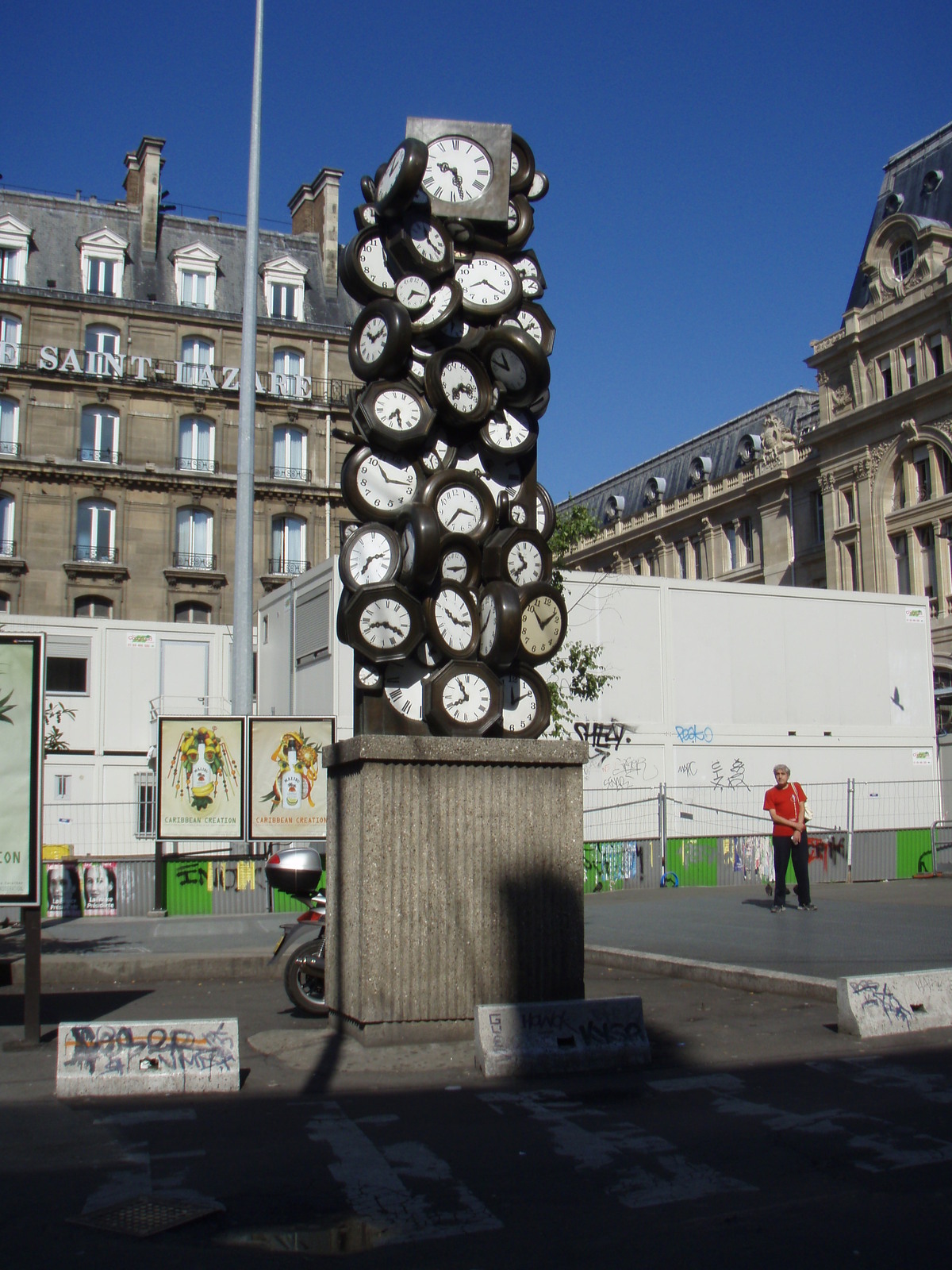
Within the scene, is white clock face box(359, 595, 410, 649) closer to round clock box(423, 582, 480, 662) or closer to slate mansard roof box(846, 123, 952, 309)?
round clock box(423, 582, 480, 662)

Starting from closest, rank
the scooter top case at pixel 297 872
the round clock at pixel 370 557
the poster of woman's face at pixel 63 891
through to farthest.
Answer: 1. the round clock at pixel 370 557
2. the scooter top case at pixel 297 872
3. the poster of woman's face at pixel 63 891

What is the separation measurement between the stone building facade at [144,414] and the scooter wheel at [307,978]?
32.6 m

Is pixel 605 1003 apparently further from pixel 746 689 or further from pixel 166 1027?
pixel 746 689

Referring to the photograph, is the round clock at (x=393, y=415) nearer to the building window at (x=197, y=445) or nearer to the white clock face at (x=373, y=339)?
the white clock face at (x=373, y=339)

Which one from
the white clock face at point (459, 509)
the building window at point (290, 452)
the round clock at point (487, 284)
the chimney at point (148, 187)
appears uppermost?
the chimney at point (148, 187)

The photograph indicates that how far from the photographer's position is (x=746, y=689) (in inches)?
1057

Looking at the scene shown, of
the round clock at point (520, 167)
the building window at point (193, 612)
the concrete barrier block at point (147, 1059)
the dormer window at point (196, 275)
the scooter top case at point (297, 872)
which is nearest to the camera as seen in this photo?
the concrete barrier block at point (147, 1059)

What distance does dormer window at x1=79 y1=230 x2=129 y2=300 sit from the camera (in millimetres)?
42875

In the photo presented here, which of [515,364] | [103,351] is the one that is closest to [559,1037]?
[515,364]

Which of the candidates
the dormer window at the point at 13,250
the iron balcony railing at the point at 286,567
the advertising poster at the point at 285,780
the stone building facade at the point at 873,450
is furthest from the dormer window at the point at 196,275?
the advertising poster at the point at 285,780

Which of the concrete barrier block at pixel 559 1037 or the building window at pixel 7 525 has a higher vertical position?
the building window at pixel 7 525

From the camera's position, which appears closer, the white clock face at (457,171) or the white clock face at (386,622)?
the white clock face at (386,622)

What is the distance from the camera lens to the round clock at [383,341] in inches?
332

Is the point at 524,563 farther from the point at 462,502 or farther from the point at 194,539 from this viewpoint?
the point at 194,539
